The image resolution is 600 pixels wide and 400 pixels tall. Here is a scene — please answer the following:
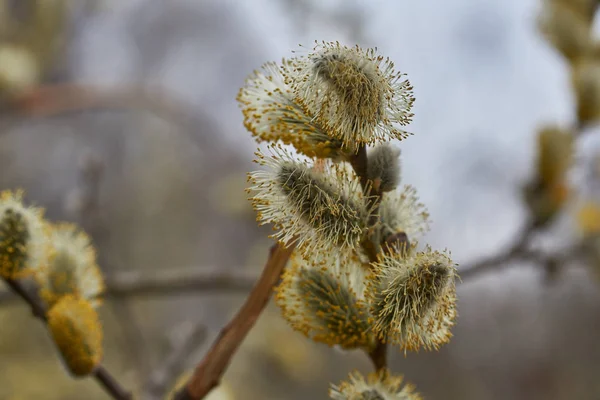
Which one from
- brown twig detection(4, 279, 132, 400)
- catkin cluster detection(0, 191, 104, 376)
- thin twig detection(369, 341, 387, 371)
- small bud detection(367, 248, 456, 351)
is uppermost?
small bud detection(367, 248, 456, 351)

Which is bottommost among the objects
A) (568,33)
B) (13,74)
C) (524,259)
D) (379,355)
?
(379,355)

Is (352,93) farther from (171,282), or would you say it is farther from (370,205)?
(171,282)

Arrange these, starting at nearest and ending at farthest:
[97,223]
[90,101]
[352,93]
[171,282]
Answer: [352,93] < [171,282] < [97,223] < [90,101]

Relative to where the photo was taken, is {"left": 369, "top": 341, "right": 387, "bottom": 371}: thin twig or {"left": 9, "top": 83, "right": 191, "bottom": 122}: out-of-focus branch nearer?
{"left": 369, "top": 341, "right": 387, "bottom": 371}: thin twig

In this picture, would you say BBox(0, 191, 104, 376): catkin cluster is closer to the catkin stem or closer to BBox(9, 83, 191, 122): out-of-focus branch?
the catkin stem

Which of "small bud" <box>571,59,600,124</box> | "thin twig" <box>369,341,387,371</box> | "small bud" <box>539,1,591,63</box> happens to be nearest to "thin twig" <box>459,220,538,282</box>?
"small bud" <box>571,59,600,124</box>

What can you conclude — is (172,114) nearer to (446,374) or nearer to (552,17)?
(552,17)

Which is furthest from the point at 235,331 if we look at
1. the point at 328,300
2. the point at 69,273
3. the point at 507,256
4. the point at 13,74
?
the point at 13,74

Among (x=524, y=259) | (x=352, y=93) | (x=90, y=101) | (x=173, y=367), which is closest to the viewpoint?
(x=352, y=93)

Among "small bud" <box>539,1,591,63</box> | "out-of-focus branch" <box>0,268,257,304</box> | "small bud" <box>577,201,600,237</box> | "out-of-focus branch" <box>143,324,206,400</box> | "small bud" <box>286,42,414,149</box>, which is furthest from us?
"small bud" <box>577,201,600,237</box>
